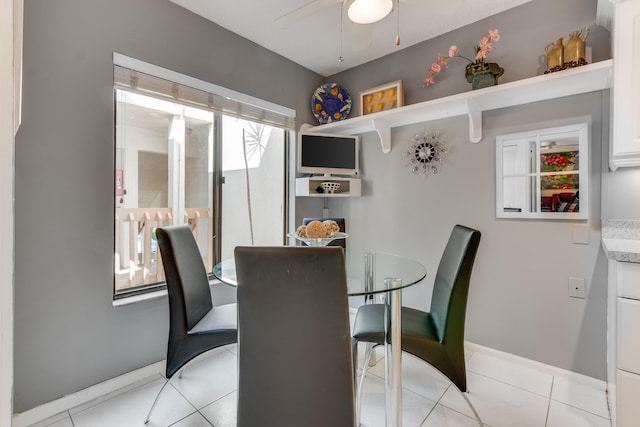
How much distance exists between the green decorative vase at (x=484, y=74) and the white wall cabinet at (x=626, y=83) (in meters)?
0.60

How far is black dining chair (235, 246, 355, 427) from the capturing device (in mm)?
995

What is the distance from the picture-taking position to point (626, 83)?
4.87 feet

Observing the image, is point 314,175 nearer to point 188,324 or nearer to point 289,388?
point 188,324

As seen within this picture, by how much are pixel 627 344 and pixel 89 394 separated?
2764 mm

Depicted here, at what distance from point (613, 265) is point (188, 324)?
2114 mm

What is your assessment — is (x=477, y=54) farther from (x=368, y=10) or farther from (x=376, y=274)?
(x=376, y=274)

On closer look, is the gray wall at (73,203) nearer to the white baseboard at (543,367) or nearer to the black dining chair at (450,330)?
the black dining chair at (450,330)

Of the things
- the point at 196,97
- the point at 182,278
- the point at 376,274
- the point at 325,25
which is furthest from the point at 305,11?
the point at 182,278

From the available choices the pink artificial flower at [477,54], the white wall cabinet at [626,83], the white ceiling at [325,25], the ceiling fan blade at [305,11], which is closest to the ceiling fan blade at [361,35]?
the white ceiling at [325,25]

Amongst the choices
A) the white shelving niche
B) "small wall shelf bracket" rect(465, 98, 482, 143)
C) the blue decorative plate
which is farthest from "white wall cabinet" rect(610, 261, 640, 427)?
the blue decorative plate

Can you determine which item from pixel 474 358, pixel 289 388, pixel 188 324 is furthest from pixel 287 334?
pixel 474 358

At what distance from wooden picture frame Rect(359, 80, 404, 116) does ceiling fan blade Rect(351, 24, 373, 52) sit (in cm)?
87

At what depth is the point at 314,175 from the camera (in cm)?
296

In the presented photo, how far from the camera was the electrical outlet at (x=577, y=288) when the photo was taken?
1.87 metres
